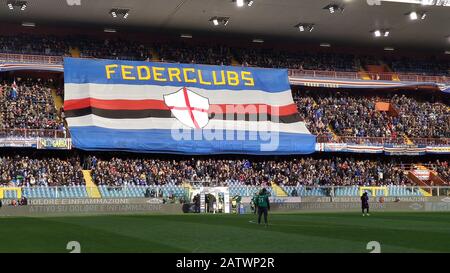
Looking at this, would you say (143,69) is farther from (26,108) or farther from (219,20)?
(26,108)

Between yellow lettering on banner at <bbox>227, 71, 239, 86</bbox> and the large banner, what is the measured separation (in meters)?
0.09

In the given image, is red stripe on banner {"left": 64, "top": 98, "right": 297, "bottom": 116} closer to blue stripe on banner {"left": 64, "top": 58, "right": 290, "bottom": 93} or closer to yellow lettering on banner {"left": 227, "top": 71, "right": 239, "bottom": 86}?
blue stripe on banner {"left": 64, "top": 58, "right": 290, "bottom": 93}

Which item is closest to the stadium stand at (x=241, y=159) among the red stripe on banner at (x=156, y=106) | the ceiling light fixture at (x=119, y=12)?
the red stripe on banner at (x=156, y=106)

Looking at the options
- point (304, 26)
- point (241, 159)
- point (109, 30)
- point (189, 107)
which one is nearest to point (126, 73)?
point (189, 107)

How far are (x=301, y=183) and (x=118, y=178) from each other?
15011 mm

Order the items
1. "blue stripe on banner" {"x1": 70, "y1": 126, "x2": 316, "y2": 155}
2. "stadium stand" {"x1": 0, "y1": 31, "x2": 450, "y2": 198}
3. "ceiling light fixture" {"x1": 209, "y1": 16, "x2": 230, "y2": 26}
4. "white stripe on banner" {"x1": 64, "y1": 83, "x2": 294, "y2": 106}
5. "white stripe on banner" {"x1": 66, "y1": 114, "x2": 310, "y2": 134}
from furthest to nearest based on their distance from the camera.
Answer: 1. "ceiling light fixture" {"x1": 209, "y1": 16, "x2": 230, "y2": 26}
2. "white stripe on banner" {"x1": 64, "y1": 83, "x2": 294, "y2": 106}
3. "white stripe on banner" {"x1": 66, "y1": 114, "x2": 310, "y2": 134}
4. "blue stripe on banner" {"x1": 70, "y1": 126, "x2": 316, "y2": 155}
5. "stadium stand" {"x1": 0, "y1": 31, "x2": 450, "y2": 198}

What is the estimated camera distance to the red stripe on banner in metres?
54.9

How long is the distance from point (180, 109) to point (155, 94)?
247 cm

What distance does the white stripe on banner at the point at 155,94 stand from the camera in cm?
5550

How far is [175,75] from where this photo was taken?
59.0m

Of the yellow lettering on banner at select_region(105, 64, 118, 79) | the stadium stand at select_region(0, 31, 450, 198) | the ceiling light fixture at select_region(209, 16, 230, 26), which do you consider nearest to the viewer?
the stadium stand at select_region(0, 31, 450, 198)

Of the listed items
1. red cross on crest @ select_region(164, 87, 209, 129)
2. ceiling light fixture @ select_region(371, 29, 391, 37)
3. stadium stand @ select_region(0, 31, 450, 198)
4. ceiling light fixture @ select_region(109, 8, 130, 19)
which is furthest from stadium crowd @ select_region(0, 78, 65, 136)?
ceiling light fixture @ select_region(371, 29, 391, 37)

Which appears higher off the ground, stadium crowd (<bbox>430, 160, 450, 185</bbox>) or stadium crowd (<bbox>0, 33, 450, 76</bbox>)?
stadium crowd (<bbox>0, 33, 450, 76</bbox>)

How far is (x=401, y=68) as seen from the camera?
71125 millimetres
